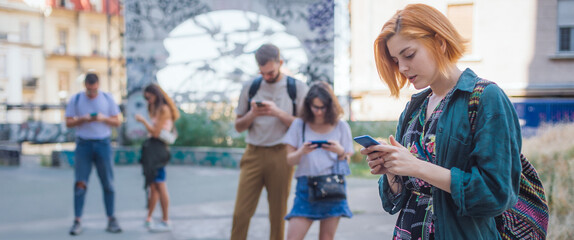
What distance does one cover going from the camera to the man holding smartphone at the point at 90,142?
Answer: 5.71 meters

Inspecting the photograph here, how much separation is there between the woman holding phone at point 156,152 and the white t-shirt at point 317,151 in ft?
7.98

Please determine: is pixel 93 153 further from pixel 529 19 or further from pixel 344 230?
pixel 529 19

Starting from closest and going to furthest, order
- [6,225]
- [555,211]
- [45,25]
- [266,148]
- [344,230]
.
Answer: [266,148] → [555,211] → [344,230] → [6,225] → [45,25]

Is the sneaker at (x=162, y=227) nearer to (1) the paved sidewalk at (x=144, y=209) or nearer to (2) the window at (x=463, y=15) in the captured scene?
(1) the paved sidewalk at (x=144, y=209)

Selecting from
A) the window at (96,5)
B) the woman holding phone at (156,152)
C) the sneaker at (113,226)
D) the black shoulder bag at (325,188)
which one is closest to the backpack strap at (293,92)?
the black shoulder bag at (325,188)

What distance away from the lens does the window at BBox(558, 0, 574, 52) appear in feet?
45.3

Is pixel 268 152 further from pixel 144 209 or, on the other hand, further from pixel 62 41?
pixel 62 41

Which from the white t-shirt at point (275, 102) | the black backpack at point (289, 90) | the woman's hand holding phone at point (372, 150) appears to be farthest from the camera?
the black backpack at point (289, 90)

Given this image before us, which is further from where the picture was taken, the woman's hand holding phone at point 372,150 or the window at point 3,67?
the window at point 3,67

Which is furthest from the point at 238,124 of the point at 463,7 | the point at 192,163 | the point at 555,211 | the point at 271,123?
the point at 463,7

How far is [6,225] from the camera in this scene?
6391 mm

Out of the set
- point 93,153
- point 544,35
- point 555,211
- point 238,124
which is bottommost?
point 555,211

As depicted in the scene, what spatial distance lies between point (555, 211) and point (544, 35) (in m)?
11.6

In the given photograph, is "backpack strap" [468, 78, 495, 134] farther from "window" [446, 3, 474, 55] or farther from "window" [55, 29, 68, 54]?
"window" [55, 29, 68, 54]
